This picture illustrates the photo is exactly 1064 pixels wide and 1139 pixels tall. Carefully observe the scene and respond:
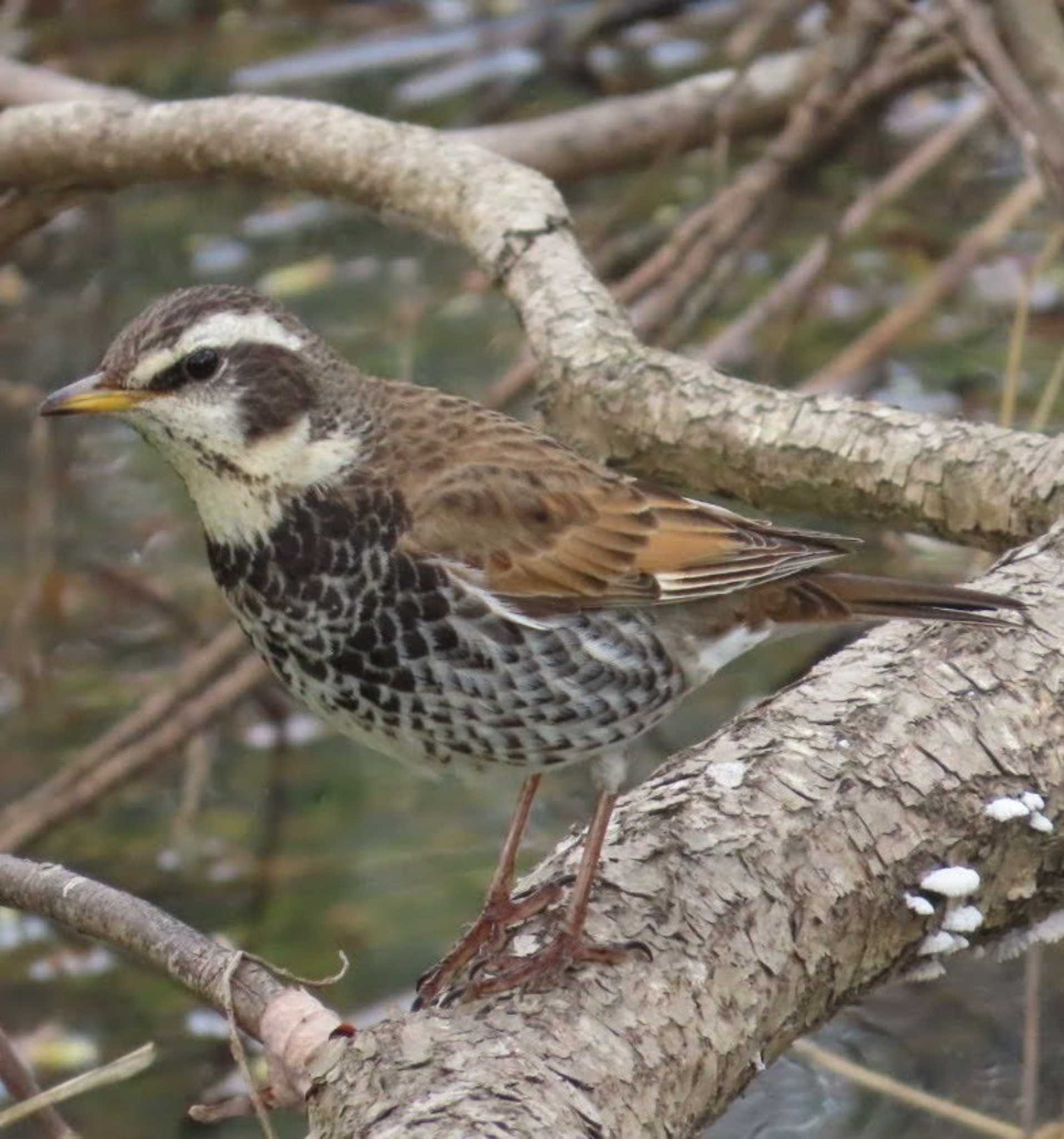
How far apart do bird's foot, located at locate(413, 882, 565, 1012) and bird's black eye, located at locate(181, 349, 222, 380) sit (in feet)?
4.08

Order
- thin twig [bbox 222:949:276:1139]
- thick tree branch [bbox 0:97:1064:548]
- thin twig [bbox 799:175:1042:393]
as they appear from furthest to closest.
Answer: thin twig [bbox 799:175:1042:393] < thick tree branch [bbox 0:97:1064:548] < thin twig [bbox 222:949:276:1139]

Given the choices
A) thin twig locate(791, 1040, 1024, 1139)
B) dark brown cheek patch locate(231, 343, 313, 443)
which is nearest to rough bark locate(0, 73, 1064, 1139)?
dark brown cheek patch locate(231, 343, 313, 443)

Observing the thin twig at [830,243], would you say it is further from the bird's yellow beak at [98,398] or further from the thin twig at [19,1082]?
the thin twig at [19,1082]

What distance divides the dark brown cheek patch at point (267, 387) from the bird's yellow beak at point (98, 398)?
0.61ft

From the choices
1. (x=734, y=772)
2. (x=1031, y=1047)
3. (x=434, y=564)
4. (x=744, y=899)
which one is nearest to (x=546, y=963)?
(x=744, y=899)

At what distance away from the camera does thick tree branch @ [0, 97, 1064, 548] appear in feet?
18.4

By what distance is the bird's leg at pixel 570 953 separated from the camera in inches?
166

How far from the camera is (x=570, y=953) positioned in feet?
14.0

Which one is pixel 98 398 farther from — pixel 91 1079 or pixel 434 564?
pixel 91 1079

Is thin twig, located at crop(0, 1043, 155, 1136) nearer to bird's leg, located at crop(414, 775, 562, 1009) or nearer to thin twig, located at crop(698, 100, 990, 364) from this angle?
bird's leg, located at crop(414, 775, 562, 1009)

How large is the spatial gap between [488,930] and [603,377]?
168 centimetres

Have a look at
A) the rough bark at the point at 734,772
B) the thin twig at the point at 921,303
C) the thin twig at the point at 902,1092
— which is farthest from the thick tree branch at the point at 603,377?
the thin twig at the point at 921,303

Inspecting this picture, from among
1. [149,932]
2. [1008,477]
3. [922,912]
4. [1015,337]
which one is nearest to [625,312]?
[1008,477]

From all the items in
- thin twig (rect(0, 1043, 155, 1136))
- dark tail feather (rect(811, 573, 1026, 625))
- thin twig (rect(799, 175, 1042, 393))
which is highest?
dark tail feather (rect(811, 573, 1026, 625))
